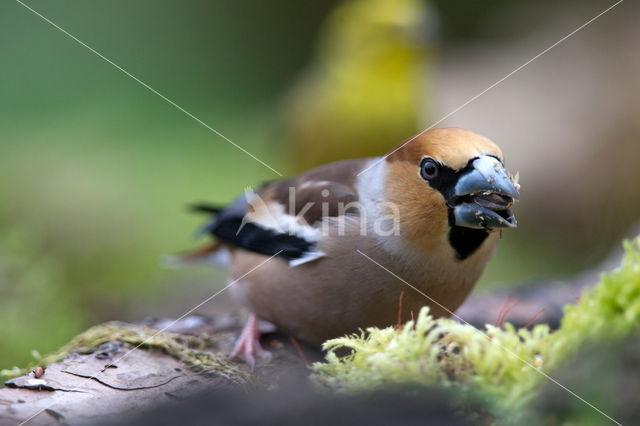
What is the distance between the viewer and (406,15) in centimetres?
654

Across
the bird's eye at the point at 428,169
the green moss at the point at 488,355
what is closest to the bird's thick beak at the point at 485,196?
the bird's eye at the point at 428,169

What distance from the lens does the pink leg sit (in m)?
2.76

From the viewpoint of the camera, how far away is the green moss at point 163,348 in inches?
94.3

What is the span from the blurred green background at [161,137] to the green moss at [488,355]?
2.69m

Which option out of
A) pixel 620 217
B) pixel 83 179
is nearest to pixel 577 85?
pixel 620 217

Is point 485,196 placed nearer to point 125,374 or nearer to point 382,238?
point 382,238

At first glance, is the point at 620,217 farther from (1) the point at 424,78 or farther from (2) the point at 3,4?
(2) the point at 3,4

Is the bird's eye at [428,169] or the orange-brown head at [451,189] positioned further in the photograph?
the bird's eye at [428,169]

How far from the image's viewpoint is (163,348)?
257 centimetres

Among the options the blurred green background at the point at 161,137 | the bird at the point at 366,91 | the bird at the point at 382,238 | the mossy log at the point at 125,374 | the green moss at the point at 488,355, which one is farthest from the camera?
the blurred green background at the point at 161,137

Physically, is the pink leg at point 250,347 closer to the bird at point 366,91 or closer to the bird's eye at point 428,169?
the bird's eye at point 428,169

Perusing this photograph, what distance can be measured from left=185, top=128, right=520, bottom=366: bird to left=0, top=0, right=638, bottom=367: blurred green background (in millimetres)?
1765

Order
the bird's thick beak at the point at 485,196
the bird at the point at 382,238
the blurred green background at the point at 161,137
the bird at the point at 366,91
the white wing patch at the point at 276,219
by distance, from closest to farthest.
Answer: the bird's thick beak at the point at 485,196 < the bird at the point at 382,238 < the white wing patch at the point at 276,219 < the bird at the point at 366,91 < the blurred green background at the point at 161,137

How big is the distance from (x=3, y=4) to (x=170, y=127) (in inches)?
119
